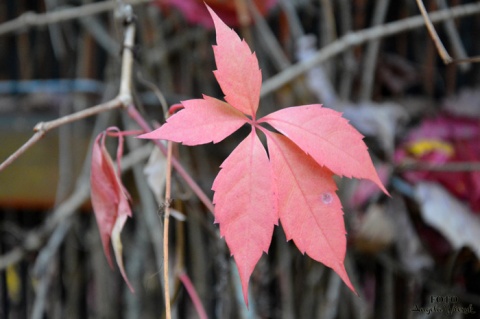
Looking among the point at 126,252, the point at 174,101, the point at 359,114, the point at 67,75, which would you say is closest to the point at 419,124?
the point at 359,114

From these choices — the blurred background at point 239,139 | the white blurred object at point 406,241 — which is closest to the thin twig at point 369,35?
the blurred background at point 239,139

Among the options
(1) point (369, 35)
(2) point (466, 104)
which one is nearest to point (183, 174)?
(1) point (369, 35)

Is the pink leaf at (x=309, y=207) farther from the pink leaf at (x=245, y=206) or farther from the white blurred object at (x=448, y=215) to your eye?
the white blurred object at (x=448, y=215)

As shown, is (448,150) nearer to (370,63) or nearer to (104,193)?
(370,63)

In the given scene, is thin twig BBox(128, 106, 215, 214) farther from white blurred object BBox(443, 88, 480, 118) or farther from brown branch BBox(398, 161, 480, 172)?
white blurred object BBox(443, 88, 480, 118)

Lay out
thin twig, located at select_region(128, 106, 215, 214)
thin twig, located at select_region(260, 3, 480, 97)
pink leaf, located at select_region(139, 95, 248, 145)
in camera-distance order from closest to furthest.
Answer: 1. pink leaf, located at select_region(139, 95, 248, 145)
2. thin twig, located at select_region(128, 106, 215, 214)
3. thin twig, located at select_region(260, 3, 480, 97)

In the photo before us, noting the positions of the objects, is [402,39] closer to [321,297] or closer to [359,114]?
[359,114]

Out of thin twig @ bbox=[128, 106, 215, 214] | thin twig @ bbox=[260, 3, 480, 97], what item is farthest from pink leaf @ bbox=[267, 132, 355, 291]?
thin twig @ bbox=[260, 3, 480, 97]
